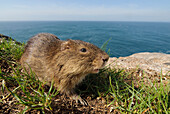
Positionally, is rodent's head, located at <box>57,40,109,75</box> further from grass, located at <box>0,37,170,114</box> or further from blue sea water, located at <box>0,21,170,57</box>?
blue sea water, located at <box>0,21,170,57</box>

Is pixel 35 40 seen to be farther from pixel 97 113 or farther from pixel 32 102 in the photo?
pixel 97 113

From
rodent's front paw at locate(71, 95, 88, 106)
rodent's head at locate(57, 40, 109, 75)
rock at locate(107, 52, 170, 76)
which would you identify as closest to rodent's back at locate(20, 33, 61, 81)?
rodent's head at locate(57, 40, 109, 75)

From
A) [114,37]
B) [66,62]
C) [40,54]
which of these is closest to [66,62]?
[66,62]

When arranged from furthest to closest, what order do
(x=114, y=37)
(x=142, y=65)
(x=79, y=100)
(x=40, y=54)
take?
1. (x=114, y=37)
2. (x=142, y=65)
3. (x=40, y=54)
4. (x=79, y=100)

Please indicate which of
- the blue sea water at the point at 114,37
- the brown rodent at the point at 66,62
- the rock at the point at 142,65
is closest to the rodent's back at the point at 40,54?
the brown rodent at the point at 66,62

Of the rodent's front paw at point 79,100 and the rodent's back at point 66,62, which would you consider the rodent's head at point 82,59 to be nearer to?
the rodent's back at point 66,62

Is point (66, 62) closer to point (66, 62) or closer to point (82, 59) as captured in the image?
point (66, 62)

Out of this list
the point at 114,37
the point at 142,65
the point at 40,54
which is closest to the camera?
the point at 40,54
